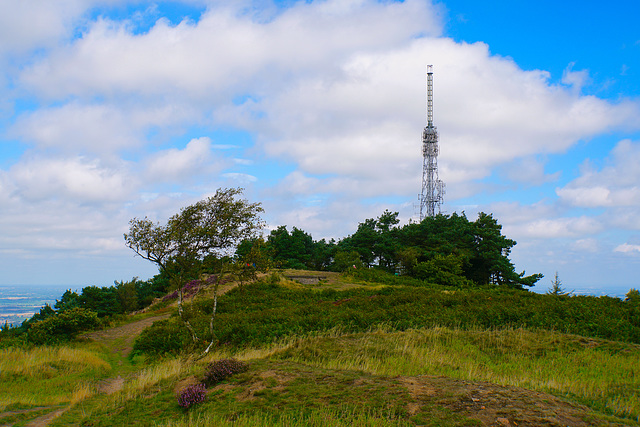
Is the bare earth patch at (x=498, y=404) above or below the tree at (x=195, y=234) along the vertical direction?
below

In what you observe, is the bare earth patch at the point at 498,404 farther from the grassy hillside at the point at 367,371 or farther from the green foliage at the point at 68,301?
the green foliage at the point at 68,301

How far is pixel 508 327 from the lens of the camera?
13.6 metres

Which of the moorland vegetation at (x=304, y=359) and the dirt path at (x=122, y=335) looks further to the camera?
the dirt path at (x=122, y=335)

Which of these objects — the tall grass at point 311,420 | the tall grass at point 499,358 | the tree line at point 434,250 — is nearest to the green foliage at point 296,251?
the tree line at point 434,250

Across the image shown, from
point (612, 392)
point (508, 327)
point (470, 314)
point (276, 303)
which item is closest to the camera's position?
point (612, 392)

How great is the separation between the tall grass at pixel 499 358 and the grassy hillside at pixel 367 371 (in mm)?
46

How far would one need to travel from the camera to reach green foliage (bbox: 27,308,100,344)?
55.4 ft

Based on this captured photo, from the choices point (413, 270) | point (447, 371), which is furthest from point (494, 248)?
point (447, 371)

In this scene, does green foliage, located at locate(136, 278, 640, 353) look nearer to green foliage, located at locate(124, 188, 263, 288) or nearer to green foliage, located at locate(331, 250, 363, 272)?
green foliage, located at locate(124, 188, 263, 288)

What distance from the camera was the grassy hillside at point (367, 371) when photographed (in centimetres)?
583

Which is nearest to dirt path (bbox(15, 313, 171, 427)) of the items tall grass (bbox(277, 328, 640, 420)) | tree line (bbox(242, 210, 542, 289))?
tall grass (bbox(277, 328, 640, 420))

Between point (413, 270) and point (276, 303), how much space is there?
69.5 ft

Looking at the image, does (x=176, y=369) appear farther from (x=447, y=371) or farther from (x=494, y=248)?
(x=494, y=248)

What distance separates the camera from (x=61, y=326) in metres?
17.5
